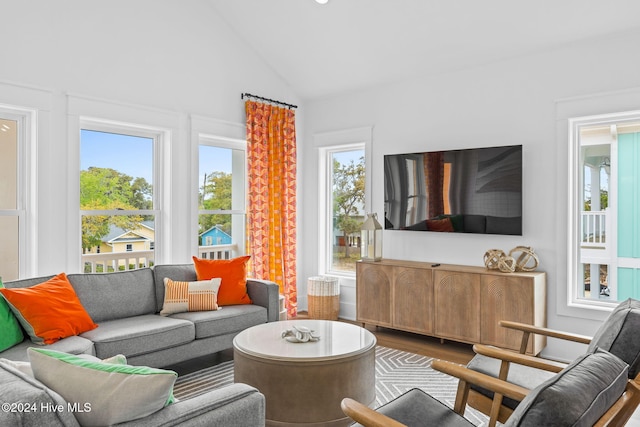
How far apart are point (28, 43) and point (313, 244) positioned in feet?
11.6

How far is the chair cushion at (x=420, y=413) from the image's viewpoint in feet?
6.11

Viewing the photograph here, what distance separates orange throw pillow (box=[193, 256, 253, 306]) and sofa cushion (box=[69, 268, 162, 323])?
45cm

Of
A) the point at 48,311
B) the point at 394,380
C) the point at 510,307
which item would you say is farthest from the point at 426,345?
the point at 48,311

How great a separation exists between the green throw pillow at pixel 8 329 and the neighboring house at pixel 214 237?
7.22 ft

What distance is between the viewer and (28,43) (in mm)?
3502

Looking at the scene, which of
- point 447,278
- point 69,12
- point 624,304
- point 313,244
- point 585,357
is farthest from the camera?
point 313,244

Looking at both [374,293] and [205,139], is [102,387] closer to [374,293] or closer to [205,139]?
[374,293]

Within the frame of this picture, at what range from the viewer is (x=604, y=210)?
3.90 metres

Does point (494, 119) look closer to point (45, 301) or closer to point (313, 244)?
point (313, 244)

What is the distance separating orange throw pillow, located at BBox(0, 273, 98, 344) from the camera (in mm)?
2824

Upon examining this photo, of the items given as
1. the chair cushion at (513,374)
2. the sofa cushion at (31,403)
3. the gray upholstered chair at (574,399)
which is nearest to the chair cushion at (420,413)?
the gray upholstered chair at (574,399)

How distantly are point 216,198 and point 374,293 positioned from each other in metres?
2.01

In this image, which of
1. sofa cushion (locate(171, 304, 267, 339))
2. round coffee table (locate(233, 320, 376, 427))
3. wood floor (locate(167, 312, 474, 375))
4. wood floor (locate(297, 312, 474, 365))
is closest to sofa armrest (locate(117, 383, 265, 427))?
round coffee table (locate(233, 320, 376, 427))

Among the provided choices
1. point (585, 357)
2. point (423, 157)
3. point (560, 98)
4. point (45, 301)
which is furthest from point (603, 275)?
point (45, 301)
